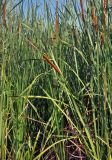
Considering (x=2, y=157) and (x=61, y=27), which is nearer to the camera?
(x=2, y=157)

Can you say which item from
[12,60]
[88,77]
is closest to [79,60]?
[88,77]

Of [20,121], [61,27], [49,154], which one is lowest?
[49,154]

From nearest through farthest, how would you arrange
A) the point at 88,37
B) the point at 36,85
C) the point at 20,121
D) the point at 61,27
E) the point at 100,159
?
the point at 100,159, the point at 20,121, the point at 88,37, the point at 36,85, the point at 61,27

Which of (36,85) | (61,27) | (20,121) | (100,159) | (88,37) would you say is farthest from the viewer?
(61,27)

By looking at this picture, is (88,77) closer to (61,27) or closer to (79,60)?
(79,60)

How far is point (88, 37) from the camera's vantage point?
1.41m

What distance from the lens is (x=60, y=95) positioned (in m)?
1.35

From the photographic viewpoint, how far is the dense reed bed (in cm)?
120

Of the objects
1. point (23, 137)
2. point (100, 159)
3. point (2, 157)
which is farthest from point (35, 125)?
point (100, 159)

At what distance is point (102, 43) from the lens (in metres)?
1.21

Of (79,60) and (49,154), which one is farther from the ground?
(79,60)

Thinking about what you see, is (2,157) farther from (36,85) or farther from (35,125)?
(36,85)

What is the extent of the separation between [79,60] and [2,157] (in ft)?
1.93

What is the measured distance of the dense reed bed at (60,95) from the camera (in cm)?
120
